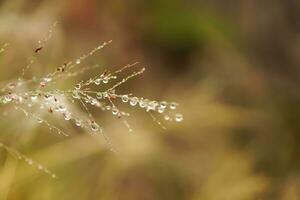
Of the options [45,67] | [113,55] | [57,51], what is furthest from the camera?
[113,55]

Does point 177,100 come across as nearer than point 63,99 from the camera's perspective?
No

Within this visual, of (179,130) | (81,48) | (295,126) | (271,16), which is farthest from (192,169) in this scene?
(271,16)

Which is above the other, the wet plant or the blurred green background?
the blurred green background

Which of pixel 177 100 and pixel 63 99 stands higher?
pixel 177 100

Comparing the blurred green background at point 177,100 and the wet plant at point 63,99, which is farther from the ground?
the blurred green background at point 177,100

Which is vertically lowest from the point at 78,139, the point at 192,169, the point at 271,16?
the point at 78,139

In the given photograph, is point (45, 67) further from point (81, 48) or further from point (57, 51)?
point (81, 48)

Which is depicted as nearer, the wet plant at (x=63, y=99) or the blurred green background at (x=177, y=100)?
the wet plant at (x=63, y=99)

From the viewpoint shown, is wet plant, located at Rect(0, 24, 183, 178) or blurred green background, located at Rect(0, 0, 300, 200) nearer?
wet plant, located at Rect(0, 24, 183, 178)
